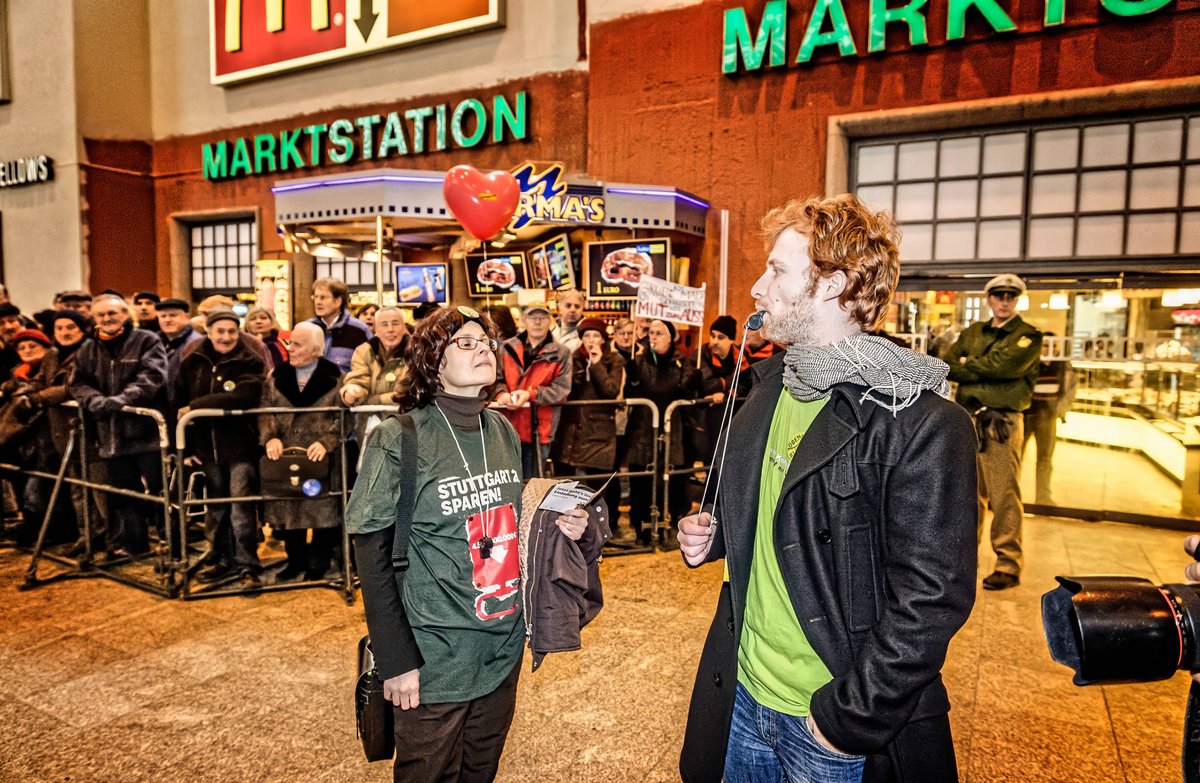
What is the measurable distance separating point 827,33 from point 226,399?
25.5 ft

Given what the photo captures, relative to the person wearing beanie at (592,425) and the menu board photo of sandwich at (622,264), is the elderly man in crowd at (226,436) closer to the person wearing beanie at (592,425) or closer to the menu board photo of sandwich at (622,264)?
the person wearing beanie at (592,425)

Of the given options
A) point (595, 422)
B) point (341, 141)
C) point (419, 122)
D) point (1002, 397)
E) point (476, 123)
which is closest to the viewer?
point (1002, 397)

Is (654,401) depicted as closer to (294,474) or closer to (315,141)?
(294,474)

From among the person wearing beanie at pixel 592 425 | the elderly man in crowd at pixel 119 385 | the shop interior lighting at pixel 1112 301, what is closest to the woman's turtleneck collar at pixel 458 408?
the person wearing beanie at pixel 592 425

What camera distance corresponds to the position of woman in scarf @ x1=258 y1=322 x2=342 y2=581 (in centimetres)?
550

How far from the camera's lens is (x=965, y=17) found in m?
8.07

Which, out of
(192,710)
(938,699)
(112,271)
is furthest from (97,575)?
(112,271)

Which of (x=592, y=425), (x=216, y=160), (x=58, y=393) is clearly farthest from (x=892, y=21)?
(x=216, y=160)

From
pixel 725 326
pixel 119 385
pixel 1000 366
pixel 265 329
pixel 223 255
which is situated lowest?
pixel 119 385

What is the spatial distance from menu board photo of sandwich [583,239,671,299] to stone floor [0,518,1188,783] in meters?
4.95

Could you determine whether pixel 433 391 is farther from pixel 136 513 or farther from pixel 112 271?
pixel 112 271

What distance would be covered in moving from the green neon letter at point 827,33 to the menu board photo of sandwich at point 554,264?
381 cm

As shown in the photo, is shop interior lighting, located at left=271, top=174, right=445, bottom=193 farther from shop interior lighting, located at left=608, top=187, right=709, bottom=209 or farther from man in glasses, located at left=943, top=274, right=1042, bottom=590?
man in glasses, located at left=943, top=274, right=1042, bottom=590

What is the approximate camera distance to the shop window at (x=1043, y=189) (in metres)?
7.58
